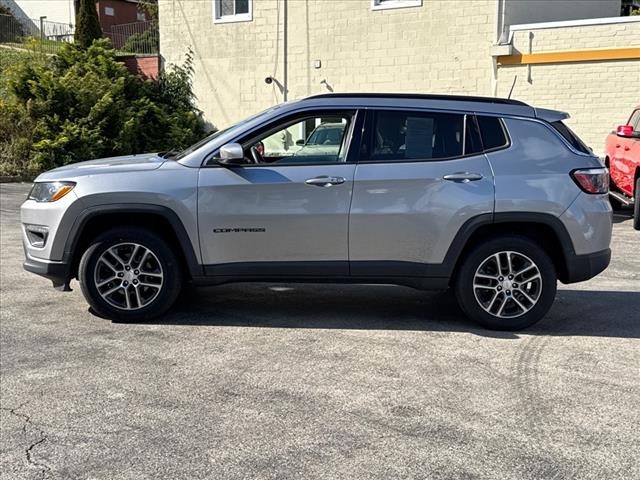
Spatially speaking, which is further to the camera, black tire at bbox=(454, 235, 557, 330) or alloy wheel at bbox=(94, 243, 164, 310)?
alloy wheel at bbox=(94, 243, 164, 310)

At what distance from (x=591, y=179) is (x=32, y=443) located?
14.5 feet

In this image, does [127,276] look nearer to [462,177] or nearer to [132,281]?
[132,281]

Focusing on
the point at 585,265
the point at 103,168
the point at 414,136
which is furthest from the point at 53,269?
the point at 585,265

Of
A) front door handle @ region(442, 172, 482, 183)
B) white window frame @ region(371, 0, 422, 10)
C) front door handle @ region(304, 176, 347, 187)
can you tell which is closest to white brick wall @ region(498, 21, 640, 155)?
white window frame @ region(371, 0, 422, 10)

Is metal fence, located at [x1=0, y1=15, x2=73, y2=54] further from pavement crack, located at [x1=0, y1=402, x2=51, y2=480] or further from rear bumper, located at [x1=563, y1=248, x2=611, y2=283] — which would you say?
rear bumper, located at [x1=563, y1=248, x2=611, y2=283]

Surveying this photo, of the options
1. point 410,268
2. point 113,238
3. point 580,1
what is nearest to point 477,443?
point 410,268

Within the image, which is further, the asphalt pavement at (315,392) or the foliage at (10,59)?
the foliage at (10,59)

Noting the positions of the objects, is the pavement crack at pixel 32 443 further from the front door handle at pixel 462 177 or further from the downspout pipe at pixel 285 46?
the downspout pipe at pixel 285 46

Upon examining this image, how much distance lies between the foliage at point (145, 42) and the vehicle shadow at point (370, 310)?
20.6 meters

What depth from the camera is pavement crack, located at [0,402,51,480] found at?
3.28 meters

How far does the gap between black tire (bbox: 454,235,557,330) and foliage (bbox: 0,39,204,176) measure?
45.2 ft

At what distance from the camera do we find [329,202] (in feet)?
17.4

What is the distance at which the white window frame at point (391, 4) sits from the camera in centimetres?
1665

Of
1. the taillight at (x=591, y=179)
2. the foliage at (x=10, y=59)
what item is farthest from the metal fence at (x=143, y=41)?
the taillight at (x=591, y=179)
